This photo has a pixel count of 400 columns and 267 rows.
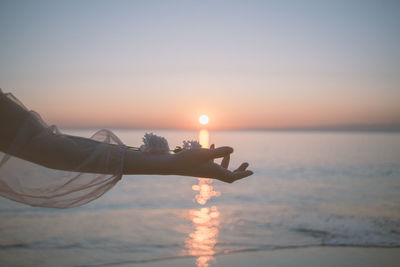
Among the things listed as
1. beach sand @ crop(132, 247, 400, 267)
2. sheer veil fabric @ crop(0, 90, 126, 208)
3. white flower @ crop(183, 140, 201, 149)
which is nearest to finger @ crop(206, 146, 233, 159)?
white flower @ crop(183, 140, 201, 149)

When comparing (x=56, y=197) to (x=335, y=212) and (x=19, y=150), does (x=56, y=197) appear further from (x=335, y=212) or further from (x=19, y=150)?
(x=335, y=212)

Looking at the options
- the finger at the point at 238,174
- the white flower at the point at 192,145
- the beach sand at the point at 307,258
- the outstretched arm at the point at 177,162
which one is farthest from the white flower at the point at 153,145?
the beach sand at the point at 307,258

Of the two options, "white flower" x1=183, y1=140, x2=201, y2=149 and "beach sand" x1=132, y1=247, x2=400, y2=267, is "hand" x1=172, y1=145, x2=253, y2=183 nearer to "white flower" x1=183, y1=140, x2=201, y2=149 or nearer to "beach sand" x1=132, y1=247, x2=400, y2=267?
"white flower" x1=183, y1=140, x2=201, y2=149

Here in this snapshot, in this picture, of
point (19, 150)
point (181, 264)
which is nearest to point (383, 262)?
point (181, 264)

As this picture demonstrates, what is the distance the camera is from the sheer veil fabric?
6.81 ft

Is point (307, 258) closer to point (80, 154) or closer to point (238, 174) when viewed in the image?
point (238, 174)

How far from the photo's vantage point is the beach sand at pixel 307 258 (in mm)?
5465

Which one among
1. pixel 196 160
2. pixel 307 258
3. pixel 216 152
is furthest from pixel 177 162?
pixel 307 258

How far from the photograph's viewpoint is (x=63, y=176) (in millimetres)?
2246

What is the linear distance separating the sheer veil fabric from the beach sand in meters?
3.76

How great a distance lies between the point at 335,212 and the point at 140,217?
611cm

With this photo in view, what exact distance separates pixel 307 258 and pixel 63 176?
4.96 meters

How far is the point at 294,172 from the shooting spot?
2083cm

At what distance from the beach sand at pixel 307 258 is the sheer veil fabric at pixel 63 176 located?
12.3 ft
